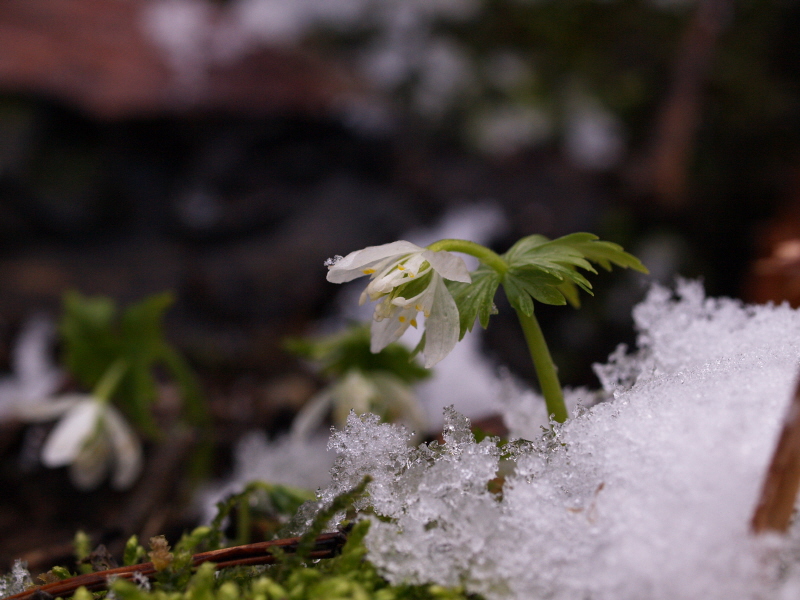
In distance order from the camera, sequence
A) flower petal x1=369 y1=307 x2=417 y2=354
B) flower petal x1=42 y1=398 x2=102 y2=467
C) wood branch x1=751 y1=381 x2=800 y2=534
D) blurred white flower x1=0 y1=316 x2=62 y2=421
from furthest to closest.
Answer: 1. blurred white flower x1=0 y1=316 x2=62 y2=421
2. flower petal x1=42 y1=398 x2=102 y2=467
3. flower petal x1=369 y1=307 x2=417 y2=354
4. wood branch x1=751 y1=381 x2=800 y2=534

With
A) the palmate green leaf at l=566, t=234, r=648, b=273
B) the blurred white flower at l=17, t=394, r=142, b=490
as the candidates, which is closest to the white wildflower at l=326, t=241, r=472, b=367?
the palmate green leaf at l=566, t=234, r=648, b=273

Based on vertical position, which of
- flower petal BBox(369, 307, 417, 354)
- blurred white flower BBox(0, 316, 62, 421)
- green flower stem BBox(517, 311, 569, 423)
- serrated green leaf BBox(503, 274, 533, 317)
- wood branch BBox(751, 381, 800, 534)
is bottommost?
wood branch BBox(751, 381, 800, 534)

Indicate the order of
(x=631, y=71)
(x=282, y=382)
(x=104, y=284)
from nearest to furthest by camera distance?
1. (x=282, y=382)
2. (x=104, y=284)
3. (x=631, y=71)

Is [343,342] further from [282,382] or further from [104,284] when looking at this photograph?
[104,284]

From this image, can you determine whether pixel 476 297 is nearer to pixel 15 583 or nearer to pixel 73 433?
pixel 15 583

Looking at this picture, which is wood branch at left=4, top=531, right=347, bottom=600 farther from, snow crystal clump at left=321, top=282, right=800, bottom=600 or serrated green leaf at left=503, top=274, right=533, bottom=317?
serrated green leaf at left=503, top=274, right=533, bottom=317

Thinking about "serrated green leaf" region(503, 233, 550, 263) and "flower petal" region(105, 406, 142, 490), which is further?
"flower petal" region(105, 406, 142, 490)

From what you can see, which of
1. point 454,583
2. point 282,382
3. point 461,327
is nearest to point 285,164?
point 282,382
